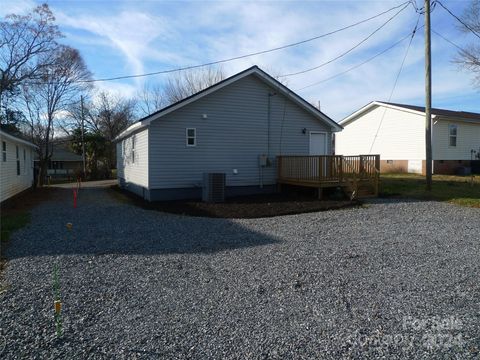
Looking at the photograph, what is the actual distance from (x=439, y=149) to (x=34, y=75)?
86.5 ft

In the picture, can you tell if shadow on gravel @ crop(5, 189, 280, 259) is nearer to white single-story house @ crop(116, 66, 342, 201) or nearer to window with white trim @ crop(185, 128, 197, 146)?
white single-story house @ crop(116, 66, 342, 201)

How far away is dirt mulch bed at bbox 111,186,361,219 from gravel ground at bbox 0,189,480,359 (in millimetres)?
2380

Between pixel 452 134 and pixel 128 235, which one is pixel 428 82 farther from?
pixel 128 235

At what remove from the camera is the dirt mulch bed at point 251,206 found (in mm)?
10297

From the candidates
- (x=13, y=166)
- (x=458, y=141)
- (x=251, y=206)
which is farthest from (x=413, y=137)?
(x=13, y=166)

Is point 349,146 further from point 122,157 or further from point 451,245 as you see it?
point 451,245

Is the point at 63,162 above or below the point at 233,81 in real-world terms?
below

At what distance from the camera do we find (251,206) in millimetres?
11336

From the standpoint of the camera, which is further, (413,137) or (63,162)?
(63,162)

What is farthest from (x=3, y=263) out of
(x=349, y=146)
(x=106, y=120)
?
(x=106, y=120)

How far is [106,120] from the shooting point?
133 feet

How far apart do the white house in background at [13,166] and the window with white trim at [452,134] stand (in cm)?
2426

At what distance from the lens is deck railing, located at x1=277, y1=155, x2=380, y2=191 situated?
12445 mm

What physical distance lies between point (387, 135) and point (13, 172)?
2223 centimetres
